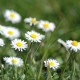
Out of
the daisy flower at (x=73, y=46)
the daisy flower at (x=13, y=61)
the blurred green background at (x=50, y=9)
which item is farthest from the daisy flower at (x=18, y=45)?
the blurred green background at (x=50, y=9)

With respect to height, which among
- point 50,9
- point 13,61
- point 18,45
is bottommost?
point 13,61

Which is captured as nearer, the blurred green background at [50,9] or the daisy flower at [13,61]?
the daisy flower at [13,61]

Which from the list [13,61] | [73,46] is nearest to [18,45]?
[13,61]

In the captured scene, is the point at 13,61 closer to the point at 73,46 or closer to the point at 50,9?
the point at 73,46

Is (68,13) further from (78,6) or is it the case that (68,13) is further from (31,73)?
Answer: (31,73)

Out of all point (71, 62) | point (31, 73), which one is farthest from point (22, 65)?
point (71, 62)

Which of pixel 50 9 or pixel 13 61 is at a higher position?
pixel 50 9

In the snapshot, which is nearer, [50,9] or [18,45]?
[18,45]

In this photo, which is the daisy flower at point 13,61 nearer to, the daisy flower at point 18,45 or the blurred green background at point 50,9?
the daisy flower at point 18,45

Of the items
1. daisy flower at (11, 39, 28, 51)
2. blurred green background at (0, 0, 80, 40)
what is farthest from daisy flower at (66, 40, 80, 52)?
blurred green background at (0, 0, 80, 40)

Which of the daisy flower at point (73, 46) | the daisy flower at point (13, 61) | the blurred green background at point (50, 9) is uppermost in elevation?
the blurred green background at point (50, 9)

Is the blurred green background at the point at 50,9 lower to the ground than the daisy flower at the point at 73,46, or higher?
higher
